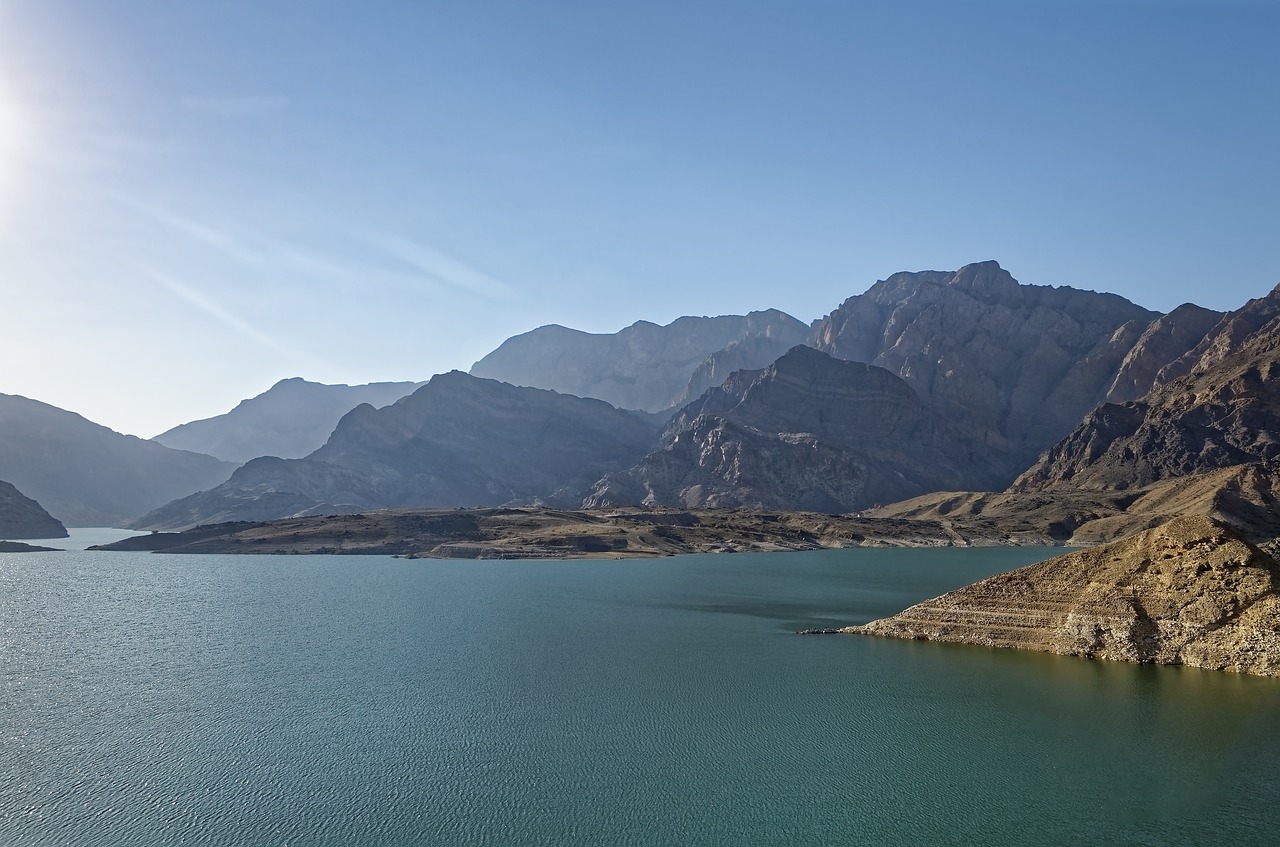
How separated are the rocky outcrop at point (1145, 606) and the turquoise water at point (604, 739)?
2.03m

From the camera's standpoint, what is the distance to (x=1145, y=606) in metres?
60.5

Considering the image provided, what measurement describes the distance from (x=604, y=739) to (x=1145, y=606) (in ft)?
129

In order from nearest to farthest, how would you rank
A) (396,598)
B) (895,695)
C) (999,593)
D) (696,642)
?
(895,695) < (999,593) < (696,642) < (396,598)

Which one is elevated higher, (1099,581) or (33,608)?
(1099,581)

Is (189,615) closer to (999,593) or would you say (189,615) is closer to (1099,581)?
(999,593)

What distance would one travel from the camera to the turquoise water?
33875 millimetres

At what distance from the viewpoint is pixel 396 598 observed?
11344 centimetres

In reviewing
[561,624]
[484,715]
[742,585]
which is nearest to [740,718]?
[484,715]

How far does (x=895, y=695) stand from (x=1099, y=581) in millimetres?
20688

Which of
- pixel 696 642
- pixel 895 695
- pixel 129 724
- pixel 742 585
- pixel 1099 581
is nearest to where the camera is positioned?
pixel 129 724

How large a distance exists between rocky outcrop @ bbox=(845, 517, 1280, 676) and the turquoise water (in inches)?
80.0

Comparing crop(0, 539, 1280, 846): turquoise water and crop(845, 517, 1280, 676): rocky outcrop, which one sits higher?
crop(845, 517, 1280, 676): rocky outcrop

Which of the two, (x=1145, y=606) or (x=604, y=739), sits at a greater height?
(x=1145, y=606)

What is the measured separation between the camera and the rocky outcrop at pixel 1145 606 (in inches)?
2185
